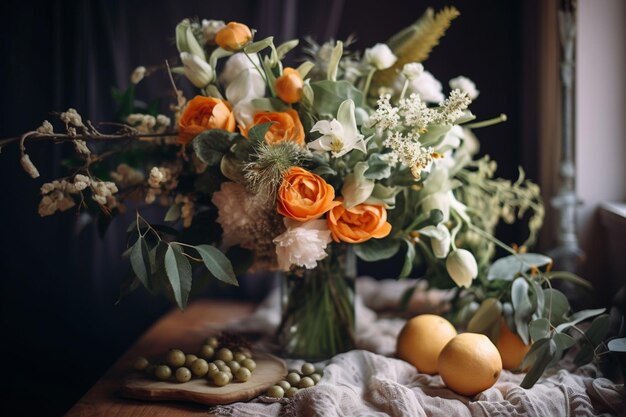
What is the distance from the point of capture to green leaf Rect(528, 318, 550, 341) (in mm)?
873

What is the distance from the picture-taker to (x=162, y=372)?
0.89 meters

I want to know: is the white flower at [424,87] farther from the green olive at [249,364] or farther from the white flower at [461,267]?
the green olive at [249,364]

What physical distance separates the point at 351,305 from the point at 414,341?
14 centimetres

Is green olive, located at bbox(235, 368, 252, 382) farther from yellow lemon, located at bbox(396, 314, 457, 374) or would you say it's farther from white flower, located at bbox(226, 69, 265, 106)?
white flower, located at bbox(226, 69, 265, 106)

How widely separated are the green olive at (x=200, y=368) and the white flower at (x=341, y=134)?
0.37 meters

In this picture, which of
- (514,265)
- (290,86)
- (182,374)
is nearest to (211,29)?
(290,86)

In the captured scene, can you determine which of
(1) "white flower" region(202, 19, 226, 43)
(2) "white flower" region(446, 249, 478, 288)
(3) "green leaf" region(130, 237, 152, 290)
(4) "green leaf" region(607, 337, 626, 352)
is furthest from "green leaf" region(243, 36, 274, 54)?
(4) "green leaf" region(607, 337, 626, 352)

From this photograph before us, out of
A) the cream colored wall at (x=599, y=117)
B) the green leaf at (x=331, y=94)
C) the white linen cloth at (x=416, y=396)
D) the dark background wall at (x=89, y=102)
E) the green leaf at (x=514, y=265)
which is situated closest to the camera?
the white linen cloth at (x=416, y=396)

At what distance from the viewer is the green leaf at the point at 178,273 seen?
31.6 inches

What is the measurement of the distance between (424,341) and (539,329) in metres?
0.18

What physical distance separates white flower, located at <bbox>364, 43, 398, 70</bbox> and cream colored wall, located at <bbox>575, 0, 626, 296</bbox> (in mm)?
497

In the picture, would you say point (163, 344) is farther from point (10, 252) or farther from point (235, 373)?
point (10, 252)

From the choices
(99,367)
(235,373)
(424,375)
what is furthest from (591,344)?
(99,367)

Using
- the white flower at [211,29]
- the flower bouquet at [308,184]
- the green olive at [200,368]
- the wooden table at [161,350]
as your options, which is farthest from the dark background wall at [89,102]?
the green olive at [200,368]
